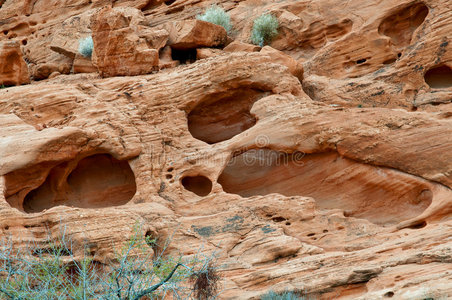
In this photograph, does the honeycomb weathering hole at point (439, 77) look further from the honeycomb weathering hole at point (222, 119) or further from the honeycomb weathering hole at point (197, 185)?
the honeycomb weathering hole at point (197, 185)

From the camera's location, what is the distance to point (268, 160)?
1291 centimetres

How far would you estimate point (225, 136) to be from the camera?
13.9 meters

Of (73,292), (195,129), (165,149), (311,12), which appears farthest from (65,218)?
(311,12)

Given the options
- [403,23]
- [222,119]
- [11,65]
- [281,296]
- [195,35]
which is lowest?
[281,296]

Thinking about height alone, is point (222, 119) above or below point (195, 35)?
below

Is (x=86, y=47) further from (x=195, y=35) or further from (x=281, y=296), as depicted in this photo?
(x=281, y=296)

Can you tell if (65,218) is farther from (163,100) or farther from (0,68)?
(0,68)

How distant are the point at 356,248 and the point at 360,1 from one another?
7580mm

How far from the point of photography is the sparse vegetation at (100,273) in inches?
345

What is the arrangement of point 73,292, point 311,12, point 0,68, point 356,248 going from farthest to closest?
point 311,12, point 0,68, point 356,248, point 73,292

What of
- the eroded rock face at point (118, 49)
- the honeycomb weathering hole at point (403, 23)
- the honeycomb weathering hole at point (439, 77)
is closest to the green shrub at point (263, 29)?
the honeycomb weathering hole at point (403, 23)

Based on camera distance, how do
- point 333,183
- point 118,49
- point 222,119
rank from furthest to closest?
point 118,49 → point 222,119 → point 333,183

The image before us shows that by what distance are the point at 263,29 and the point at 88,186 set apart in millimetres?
6257

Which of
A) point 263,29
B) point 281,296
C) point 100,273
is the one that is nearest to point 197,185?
point 100,273
